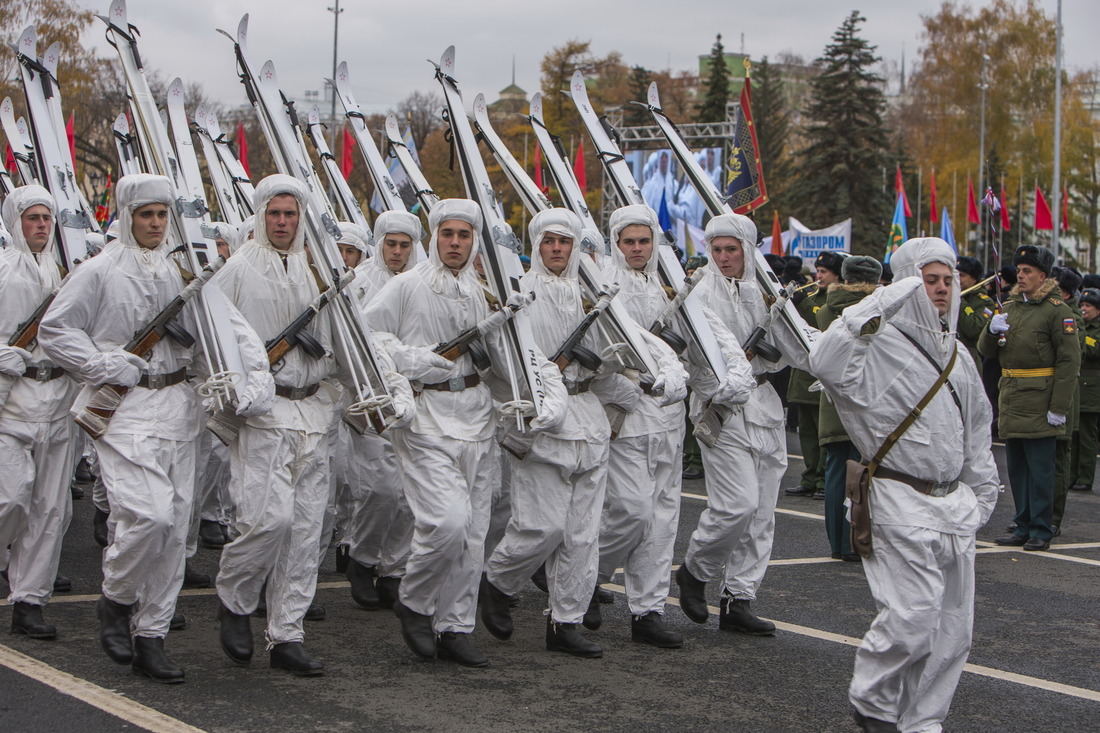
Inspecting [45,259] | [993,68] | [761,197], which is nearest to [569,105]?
[993,68]

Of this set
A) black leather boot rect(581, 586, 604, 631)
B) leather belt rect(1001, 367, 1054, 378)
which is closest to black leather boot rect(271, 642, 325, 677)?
black leather boot rect(581, 586, 604, 631)

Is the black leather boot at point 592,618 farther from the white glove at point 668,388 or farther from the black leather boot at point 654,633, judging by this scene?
the white glove at point 668,388

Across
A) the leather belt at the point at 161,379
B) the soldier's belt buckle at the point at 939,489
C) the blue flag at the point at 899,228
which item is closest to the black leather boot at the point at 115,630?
the leather belt at the point at 161,379

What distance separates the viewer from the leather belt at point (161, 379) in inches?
223

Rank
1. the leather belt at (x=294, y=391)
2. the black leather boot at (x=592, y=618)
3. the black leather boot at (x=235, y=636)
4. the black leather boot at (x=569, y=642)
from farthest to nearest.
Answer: the black leather boot at (x=592, y=618), the black leather boot at (x=569, y=642), the leather belt at (x=294, y=391), the black leather boot at (x=235, y=636)

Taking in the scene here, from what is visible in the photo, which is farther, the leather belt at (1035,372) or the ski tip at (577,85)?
the leather belt at (1035,372)

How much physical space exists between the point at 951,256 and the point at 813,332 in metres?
2.37

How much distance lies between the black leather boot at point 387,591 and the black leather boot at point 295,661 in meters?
1.39

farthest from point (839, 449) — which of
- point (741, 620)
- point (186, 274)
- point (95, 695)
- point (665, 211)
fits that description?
point (665, 211)

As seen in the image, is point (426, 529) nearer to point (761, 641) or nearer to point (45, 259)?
point (761, 641)

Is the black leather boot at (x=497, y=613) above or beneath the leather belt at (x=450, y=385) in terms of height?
beneath

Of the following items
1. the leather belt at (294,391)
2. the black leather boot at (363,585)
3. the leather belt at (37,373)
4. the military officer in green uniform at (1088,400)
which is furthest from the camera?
the military officer in green uniform at (1088,400)

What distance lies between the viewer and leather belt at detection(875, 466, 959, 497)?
492 cm

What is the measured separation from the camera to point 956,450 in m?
4.97
